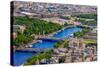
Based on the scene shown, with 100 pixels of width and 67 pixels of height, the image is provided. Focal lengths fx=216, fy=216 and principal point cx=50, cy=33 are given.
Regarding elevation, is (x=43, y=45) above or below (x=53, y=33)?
below

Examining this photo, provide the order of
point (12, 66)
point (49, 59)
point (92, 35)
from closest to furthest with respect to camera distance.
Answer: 1. point (12, 66)
2. point (49, 59)
3. point (92, 35)

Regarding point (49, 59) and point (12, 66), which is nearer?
point (12, 66)

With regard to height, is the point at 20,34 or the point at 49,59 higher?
the point at 20,34

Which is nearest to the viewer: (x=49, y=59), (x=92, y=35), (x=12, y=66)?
(x=12, y=66)

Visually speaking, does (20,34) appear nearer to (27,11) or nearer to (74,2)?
(27,11)

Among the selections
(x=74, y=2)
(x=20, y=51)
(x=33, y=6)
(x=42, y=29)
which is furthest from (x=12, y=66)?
(x=74, y=2)

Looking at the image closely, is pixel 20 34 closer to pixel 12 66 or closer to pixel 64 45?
pixel 12 66
